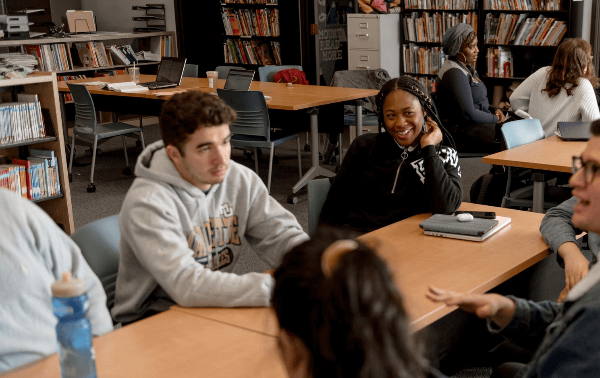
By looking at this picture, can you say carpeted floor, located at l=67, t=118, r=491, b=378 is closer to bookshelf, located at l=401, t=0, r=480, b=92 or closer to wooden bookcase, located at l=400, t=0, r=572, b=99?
wooden bookcase, located at l=400, t=0, r=572, b=99

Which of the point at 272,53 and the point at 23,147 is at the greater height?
the point at 272,53

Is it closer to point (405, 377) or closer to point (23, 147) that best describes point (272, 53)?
point (23, 147)

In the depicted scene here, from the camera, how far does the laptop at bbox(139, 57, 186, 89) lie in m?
6.27

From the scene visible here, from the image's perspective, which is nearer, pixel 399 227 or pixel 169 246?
pixel 169 246

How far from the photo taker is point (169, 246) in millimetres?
1921

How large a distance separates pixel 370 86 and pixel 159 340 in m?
A: 4.96

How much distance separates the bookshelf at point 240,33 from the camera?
8.13m

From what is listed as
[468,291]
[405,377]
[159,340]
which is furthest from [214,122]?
[405,377]

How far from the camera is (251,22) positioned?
8.34 metres

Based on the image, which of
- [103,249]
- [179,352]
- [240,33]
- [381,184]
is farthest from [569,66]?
[240,33]

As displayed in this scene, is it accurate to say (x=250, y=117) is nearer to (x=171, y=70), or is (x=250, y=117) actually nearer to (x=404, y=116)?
(x=171, y=70)

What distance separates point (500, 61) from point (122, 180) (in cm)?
381

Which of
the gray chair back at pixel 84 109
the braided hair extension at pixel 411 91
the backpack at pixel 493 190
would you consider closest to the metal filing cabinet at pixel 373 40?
the gray chair back at pixel 84 109

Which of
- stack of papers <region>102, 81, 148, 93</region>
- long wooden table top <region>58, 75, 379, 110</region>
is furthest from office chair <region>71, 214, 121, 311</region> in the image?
stack of papers <region>102, 81, 148, 93</region>
